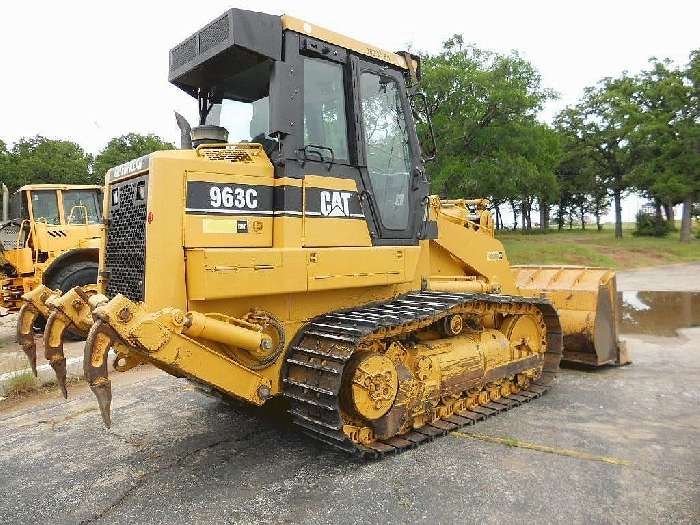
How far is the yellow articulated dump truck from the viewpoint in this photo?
10.6 m

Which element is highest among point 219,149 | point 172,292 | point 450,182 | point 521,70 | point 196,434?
point 521,70

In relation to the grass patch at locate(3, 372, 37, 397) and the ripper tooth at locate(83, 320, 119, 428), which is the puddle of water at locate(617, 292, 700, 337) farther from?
the grass patch at locate(3, 372, 37, 397)

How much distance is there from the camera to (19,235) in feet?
39.0

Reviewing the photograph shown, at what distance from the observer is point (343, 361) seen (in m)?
3.94

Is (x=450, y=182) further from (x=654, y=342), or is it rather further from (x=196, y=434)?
(x=196, y=434)

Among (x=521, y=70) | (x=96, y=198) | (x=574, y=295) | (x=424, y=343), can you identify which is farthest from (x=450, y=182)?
(x=424, y=343)

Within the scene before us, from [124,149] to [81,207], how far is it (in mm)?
27162

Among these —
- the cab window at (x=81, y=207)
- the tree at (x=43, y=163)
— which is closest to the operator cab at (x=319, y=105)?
the cab window at (x=81, y=207)

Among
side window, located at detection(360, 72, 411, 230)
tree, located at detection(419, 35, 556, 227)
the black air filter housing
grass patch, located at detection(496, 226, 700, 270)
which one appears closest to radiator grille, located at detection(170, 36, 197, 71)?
the black air filter housing

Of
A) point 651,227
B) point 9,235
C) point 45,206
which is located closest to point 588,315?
point 45,206

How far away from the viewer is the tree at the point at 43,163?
112 feet

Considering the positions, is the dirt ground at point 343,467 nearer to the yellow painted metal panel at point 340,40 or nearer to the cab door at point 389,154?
the cab door at point 389,154

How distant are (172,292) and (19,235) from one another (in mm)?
9956

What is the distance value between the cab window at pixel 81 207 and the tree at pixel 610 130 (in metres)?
33.0
